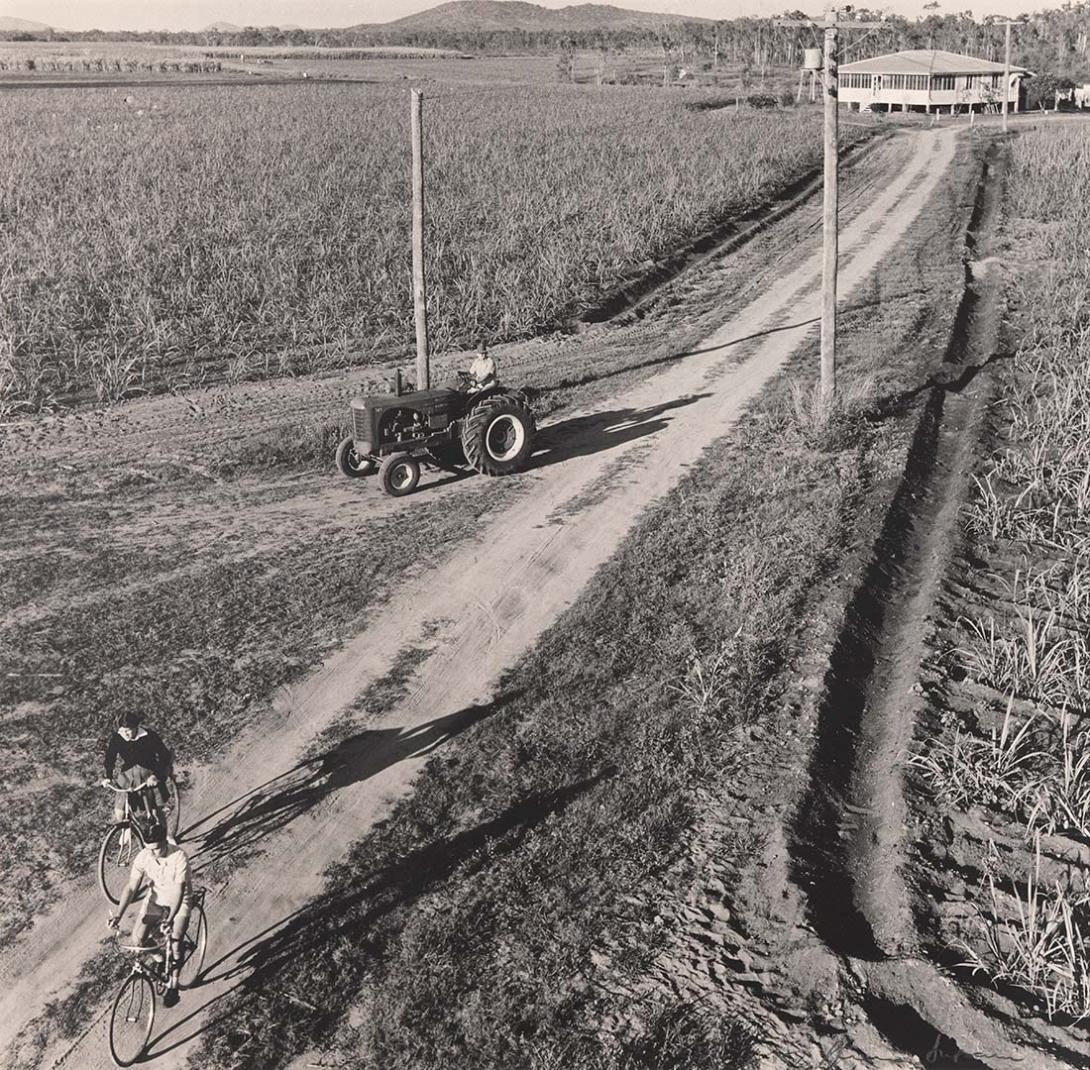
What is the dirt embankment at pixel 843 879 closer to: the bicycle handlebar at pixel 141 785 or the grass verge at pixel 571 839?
the grass verge at pixel 571 839

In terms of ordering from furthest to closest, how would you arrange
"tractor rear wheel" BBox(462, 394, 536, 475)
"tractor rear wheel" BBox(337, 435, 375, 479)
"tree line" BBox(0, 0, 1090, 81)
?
"tree line" BBox(0, 0, 1090, 81) → "tractor rear wheel" BBox(337, 435, 375, 479) → "tractor rear wheel" BBox(462, 394, 536, 475)

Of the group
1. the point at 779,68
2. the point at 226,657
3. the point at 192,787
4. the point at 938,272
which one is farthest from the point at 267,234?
the point at 779,68

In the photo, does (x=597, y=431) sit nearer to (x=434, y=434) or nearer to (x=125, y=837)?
(x=434, y=434)

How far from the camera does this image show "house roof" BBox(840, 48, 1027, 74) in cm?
7294

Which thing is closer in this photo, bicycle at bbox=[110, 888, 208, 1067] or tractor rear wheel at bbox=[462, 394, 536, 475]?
bicycle at bbox=[110, 888, 208, 1067]

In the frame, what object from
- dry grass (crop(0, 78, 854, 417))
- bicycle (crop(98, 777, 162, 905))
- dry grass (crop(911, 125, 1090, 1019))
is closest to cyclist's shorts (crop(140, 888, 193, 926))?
bicycle (crop(98, 777, 162, 905))

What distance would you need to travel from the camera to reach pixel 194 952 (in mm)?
7336

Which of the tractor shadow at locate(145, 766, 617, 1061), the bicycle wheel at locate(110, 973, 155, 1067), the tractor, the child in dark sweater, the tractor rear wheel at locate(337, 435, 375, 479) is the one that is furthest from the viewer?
the tractor rear wheel at locate(337, 435, 375, 479)

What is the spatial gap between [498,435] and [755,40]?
11967 centimetres

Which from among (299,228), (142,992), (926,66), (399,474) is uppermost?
(926,66)

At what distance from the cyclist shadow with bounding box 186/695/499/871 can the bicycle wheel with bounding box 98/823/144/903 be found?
0.48 metres

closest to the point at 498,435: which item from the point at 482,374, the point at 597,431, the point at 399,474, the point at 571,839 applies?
the point at 482,374

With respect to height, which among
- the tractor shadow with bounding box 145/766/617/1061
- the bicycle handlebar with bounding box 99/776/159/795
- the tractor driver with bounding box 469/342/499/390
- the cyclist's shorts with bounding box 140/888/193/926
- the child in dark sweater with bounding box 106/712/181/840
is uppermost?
the tractor driver with bounding box 469/342/499/390

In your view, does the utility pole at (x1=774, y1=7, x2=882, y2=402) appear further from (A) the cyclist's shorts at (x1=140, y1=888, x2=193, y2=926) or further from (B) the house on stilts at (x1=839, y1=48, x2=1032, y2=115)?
(B) the house on stilts at (x1=839, y1=48, x2=1032, y2=115)
